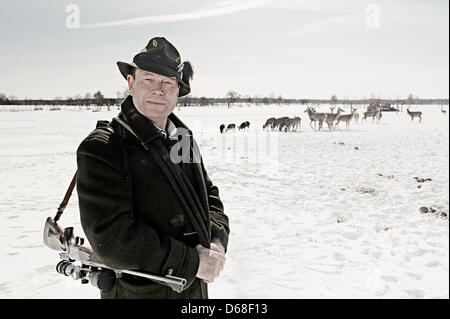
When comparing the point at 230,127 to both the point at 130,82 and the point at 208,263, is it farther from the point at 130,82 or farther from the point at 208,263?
the point at 208,263

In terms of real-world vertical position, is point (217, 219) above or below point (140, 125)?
below

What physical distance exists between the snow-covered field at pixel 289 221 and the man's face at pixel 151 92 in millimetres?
2359

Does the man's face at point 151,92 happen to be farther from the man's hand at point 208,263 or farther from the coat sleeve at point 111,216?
the man's hand at point 208,263

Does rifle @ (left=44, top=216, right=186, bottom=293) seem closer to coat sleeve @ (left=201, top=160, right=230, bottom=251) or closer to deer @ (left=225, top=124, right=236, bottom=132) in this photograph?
coat sleeve @ (left=201, top=160, right=230, bottom=251)

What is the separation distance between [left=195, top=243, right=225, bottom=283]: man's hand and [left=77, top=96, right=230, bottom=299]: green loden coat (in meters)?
0.05

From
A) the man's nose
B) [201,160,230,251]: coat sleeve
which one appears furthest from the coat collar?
[201,160,230,251]: coat sleeve

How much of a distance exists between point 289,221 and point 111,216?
4.72m

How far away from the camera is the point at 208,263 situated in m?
1.34

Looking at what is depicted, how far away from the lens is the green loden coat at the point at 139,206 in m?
1.14

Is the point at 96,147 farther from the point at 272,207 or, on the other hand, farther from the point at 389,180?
the point at 389,180

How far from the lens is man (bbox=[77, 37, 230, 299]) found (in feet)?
3.74

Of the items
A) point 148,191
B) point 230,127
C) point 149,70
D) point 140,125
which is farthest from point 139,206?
point 230,127

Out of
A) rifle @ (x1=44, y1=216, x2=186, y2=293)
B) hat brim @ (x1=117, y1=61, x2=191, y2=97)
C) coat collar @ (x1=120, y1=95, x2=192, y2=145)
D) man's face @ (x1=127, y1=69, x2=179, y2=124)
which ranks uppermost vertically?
hat brim @ (x1=117, y1=61, x2=191, y2=97)
